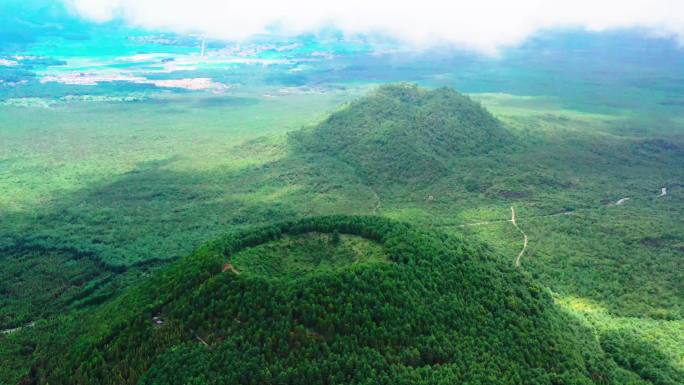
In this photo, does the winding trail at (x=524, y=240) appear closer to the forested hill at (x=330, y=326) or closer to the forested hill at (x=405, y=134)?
the forested hill at (x=330, y=326)

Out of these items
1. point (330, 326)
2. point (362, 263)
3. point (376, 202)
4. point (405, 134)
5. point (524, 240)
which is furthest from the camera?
point (405, 134)

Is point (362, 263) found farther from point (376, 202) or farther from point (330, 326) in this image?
point (376, 202)

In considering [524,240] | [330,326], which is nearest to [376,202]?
[524,240]

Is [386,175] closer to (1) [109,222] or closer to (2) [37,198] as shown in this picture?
(1) [109,222]

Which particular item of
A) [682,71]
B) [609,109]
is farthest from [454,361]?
[682,71]

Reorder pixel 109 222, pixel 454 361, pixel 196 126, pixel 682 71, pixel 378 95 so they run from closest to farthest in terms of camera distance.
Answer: pixel 454 361, pixel 109 222, pixel 378 95, pixel 196 126, pixel 682 71

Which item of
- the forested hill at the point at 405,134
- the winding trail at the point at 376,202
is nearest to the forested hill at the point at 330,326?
the winding trail at the point at 376,202

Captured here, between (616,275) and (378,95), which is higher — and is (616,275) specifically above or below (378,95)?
below

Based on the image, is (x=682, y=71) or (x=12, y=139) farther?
(x=682, y=71)
